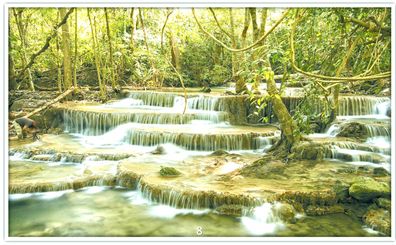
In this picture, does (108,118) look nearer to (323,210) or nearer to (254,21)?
(254,21)

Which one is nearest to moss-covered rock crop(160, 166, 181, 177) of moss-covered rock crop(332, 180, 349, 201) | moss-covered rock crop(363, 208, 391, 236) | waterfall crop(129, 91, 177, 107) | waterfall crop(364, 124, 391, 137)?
moss-covered rock crop(332, 180, 349, 201)

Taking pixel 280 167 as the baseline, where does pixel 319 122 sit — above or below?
above

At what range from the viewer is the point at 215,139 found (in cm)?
699

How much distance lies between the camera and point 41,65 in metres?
9.98

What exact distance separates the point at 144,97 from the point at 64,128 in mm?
2177

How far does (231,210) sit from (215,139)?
2.50 metres

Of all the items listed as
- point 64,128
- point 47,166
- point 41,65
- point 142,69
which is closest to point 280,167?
point 47,166

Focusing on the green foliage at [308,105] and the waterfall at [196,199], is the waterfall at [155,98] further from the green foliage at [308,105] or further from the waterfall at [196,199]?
the waterfall at [196,199]

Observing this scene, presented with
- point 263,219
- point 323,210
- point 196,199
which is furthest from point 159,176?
point 323,210

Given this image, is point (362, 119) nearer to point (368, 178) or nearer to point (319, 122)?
point (319, 122)

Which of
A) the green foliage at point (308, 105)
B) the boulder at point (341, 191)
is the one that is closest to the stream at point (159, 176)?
the boulder at point (341, 191)
